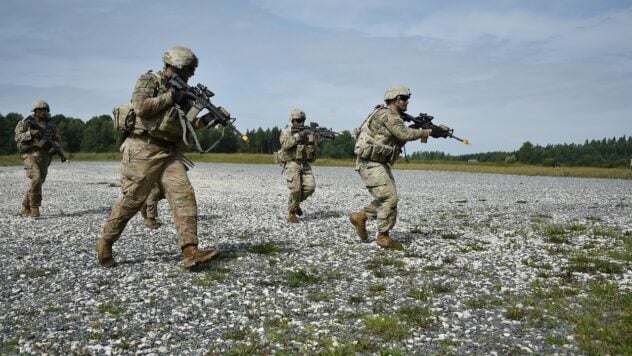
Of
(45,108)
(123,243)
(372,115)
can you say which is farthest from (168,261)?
(45,108)

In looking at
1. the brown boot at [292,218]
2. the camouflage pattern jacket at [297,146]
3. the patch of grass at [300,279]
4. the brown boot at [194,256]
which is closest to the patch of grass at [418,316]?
the patch of grass at [300,279]

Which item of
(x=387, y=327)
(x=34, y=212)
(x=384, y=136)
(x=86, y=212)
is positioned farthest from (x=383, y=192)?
(x=86, y=212)

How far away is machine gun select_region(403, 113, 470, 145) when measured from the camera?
13.1 meters

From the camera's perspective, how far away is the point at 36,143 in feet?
59.0

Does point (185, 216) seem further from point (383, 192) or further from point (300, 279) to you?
point (383, 192)

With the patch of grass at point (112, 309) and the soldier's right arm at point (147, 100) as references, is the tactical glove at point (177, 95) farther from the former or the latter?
the patch of grass at point (112, 309)

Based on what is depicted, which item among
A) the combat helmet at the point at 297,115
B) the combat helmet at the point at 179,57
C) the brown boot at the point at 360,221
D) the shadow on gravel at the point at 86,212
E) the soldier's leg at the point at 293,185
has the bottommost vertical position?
the shadow on gravel at the point at 86,212

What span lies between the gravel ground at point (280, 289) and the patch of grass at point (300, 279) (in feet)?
0.18

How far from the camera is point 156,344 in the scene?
6.54 metres

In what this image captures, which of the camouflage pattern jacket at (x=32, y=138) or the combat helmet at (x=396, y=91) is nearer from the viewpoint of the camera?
the combat helmet at (x=396, y=91)

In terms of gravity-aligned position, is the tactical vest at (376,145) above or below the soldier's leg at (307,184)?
above

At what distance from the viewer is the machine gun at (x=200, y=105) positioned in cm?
986

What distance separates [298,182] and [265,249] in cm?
542

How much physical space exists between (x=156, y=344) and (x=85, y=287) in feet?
11.0
